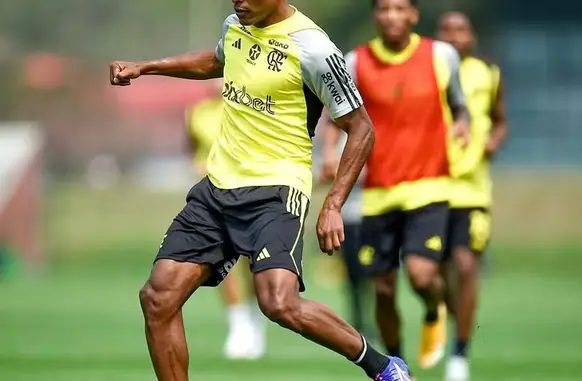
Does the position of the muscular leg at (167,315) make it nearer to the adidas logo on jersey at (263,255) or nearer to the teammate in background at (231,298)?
the adidas logo on jersey at (263,255)

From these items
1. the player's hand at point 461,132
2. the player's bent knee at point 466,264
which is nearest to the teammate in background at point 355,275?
the player's bent knee at point 466,264

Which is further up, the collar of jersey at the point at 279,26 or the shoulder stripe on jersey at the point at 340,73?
the collar of jersey at the point at 279,26

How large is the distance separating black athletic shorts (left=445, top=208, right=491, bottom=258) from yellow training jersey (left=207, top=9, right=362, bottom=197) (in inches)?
168

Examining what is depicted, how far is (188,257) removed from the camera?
8914 millimetres

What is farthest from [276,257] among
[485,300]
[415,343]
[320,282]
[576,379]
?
[320,282]

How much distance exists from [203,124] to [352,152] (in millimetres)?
8108

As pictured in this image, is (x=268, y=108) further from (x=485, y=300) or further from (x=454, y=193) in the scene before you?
(x=485, y=300)

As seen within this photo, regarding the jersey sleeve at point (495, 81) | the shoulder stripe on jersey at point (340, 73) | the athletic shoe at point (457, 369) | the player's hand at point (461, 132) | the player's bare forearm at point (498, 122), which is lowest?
the athletic shoe at point (457, 369)

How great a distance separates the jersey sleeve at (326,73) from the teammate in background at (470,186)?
12.9 ft

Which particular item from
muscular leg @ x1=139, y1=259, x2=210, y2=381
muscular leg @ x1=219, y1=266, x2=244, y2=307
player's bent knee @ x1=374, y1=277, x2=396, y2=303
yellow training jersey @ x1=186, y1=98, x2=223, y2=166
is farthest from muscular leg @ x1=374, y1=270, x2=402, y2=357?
yellow training jersey @ x1=186, y1=98, x2=223, y2=166

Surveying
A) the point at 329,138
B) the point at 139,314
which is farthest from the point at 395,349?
the point at 139,314

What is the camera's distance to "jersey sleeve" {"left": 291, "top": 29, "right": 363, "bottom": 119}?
8711mm

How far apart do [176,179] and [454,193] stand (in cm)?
2310

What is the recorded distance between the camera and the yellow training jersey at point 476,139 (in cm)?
1338
